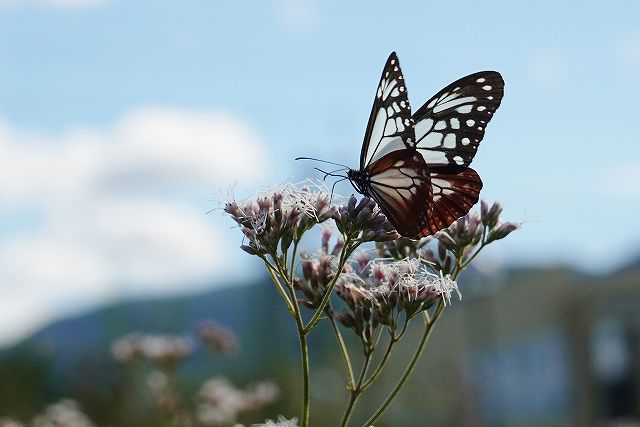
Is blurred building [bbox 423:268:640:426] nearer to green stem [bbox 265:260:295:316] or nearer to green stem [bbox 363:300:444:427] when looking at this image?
green stem [bbox 363:300:444:427]

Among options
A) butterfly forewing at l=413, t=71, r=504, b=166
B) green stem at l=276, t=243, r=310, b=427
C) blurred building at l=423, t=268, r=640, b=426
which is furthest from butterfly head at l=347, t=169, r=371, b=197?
blurred building at l=423, t=268, r=640, b=426

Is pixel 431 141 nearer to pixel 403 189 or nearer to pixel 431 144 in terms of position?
pixel 431 144

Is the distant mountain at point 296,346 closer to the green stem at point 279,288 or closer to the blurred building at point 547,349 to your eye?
the blurred building at point 547,349

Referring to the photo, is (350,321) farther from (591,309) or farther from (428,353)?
(428,353)

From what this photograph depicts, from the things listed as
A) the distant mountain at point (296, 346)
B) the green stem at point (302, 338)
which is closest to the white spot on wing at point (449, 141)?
the green stem at point (302, 338)

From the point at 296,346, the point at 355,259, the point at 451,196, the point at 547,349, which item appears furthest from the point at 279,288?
the point at 296,346

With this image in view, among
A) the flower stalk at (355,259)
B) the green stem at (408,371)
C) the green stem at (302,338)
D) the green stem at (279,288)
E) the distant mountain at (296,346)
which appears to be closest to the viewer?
the green stem at (302,338)

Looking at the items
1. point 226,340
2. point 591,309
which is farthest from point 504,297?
point 226,340
